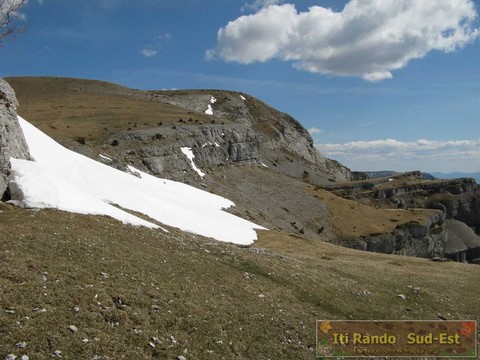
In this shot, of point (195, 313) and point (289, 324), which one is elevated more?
point (195, 313)

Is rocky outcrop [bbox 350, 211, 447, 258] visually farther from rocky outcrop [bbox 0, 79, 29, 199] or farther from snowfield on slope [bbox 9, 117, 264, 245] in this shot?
rocky outcrop [bbox 0, 79, 29, 199]

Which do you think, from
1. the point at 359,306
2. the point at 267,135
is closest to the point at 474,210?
the point at 267,135

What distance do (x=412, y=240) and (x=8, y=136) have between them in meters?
119

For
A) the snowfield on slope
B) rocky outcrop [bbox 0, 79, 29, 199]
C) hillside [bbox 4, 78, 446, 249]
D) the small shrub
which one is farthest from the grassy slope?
the small shrub

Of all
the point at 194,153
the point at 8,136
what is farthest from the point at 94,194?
the point at 194,153

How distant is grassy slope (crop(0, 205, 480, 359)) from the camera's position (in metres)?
13.9

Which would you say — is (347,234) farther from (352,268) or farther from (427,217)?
(352,268)

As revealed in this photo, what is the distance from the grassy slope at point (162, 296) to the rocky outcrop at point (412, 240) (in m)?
75.7

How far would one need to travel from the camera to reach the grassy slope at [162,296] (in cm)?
1388

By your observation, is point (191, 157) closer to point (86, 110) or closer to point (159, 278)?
point (86, 110)

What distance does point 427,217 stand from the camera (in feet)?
455

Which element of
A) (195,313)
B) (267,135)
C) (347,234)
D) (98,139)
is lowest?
(347,234)

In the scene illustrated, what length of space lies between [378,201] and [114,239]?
15854 centimetres

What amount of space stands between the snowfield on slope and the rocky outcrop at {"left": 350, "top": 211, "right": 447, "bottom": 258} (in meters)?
59.4
